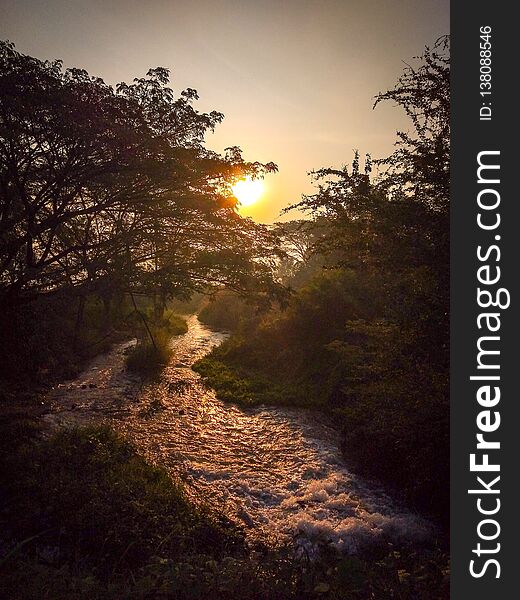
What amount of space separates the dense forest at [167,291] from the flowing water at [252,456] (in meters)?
0.50

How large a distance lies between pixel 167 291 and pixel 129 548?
5053mm

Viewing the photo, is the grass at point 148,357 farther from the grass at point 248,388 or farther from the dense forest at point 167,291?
the dense forest at point 167,291

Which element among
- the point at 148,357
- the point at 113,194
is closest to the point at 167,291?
the point at 113,194

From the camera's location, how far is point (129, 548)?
17.0 ft

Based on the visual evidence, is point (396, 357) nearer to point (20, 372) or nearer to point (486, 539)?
point (486, 539)

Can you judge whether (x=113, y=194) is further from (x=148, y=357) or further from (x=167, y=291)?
(x=148, y=357)

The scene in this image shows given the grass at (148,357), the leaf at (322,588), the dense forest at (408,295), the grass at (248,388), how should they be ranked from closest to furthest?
the leaf at (322,588) < the dense forest at (408,295) < the grass at (248,388) < the grass at (148,357)

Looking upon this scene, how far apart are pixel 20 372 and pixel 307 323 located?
1123 centimetres

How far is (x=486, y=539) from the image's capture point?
3957 millimetres

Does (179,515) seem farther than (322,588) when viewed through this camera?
Yes

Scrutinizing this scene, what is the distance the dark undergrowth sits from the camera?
3.69 m

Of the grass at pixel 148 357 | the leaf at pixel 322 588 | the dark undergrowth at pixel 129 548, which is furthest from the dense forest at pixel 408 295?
the grass at pixel 148 357

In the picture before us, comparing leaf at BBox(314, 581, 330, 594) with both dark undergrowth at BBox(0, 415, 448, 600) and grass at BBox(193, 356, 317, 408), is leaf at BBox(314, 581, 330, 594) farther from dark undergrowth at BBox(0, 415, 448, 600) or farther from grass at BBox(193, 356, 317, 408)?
grass at BBox(193, 356, 317, 408)

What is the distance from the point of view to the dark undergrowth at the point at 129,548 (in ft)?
12.1
